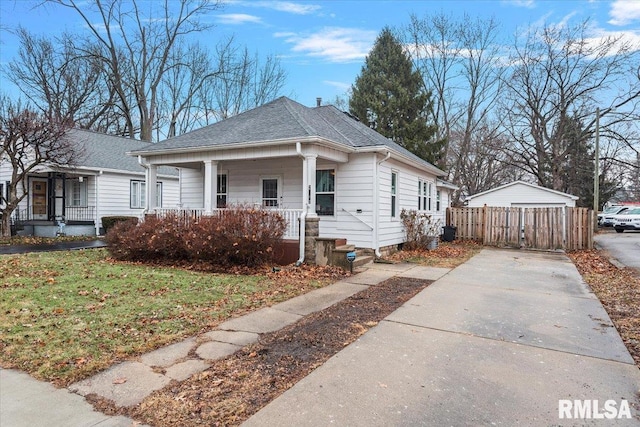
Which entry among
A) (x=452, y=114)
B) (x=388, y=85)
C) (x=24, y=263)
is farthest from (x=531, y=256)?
(x=452, y=114)

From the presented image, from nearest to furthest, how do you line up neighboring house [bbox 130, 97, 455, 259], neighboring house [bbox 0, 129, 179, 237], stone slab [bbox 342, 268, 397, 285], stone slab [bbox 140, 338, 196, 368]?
stone slab [bbox 140, 338, 196, 368] < stone slab [bbox 342, 268, 397, 285] < neighboring house [bbox 130, 97, 455, 259] < neighboring house [bbox 0, 129, 179, 237]

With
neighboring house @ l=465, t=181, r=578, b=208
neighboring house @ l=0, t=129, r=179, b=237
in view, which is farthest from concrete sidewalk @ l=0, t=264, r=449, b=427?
neighboring house @ l=465, t=181, r=578, b=208

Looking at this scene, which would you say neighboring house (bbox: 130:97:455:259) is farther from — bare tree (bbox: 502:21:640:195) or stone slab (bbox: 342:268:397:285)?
bare tree (bbox: 502:21:640:195)

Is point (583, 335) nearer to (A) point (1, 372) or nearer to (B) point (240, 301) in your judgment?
(B) point (240, 301)

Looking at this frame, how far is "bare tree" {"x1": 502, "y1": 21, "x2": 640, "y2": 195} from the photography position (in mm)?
26750

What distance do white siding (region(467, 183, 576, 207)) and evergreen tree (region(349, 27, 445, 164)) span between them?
17.6ft

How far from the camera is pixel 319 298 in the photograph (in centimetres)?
643

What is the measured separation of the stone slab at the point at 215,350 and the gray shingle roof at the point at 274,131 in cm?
629

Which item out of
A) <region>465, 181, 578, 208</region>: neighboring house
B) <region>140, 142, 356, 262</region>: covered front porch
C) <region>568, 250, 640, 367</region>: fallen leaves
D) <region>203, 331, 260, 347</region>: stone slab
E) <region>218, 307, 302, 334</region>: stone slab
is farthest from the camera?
<region>465, 181, 578, 208</region>: neighboring house

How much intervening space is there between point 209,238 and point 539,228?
41.8ft

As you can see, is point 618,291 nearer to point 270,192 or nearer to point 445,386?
point 445,386

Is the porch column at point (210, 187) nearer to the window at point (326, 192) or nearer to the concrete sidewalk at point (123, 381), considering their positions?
the window at point (326, 192)

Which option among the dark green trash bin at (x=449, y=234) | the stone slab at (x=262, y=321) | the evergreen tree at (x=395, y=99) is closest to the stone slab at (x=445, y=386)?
the stone slab at (x=262, y=321)

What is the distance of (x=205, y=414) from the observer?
2.72 m
